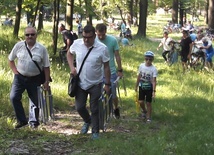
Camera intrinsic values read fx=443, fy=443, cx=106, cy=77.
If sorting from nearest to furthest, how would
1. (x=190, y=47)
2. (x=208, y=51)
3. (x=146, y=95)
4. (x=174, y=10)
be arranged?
(x=146, y=95) < (x=190, y=47) < (x=208, y=51) < (x=174, y=10)

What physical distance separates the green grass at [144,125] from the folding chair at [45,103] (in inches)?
20.8

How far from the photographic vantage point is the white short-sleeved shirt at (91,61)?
22.8ft

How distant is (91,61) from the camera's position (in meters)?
6.96

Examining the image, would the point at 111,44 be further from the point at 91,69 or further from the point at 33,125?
the point at 33,125

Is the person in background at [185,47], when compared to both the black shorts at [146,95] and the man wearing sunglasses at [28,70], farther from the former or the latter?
the man wearing sunglasses at [28,70]

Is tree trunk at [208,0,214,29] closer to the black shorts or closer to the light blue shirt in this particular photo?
the black shorts

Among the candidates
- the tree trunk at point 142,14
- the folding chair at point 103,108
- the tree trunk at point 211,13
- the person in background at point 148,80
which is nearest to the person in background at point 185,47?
the person in background at point 148,80

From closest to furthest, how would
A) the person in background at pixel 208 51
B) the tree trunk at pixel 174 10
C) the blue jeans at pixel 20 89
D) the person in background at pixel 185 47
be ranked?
the blue jeans at pixel 20 89 → the person in background at pixel 185 47 → the person in background at pixel 208 51 → the tree trunk at pixel 174 10

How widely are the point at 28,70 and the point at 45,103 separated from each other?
781mm

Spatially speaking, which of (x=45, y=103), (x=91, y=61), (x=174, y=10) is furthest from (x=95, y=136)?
(x=174, y=10)

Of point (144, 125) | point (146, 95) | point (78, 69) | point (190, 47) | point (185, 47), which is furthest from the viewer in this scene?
point (185, 47)

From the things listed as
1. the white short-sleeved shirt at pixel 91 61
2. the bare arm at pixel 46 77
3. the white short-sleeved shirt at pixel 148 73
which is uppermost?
the white short-sleeved shirt at pixel 91 61

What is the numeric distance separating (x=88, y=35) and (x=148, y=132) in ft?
8.18

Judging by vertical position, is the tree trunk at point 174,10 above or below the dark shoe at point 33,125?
above
